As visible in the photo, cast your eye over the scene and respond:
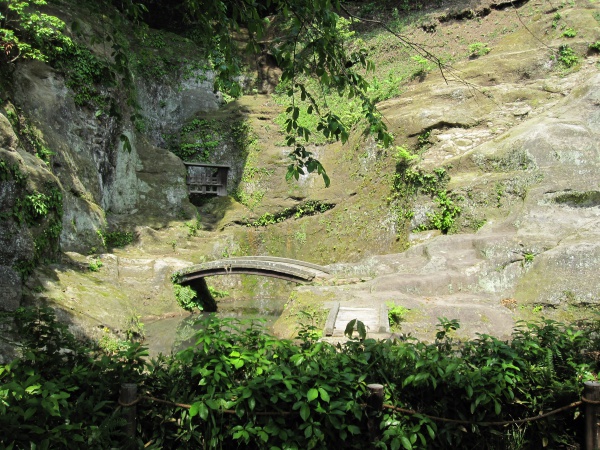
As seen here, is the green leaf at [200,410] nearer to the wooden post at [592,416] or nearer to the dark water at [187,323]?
the wooden post at [592,416]

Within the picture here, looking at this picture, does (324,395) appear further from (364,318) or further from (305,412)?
(364,318)

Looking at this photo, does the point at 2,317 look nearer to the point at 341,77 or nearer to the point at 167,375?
the point at 167,375

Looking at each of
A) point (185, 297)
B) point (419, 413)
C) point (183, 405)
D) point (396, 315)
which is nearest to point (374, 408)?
point (419, 413)

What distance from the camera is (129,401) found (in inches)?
135

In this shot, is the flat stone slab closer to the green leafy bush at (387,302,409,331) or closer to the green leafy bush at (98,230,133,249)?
the green leafy bush at (387,302,409,331)

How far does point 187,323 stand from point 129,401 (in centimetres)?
1234

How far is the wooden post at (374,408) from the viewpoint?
3494mm

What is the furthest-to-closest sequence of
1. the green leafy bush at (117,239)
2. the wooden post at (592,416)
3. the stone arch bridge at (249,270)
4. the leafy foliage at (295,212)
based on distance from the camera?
the leafy foliage at (295,212)
the green leafy bush at (117,239)
the stone arch bridge at (249,270)
the wooden post at (592,416)

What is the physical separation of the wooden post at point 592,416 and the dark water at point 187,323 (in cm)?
667

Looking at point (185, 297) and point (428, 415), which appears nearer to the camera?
point (428, 415)

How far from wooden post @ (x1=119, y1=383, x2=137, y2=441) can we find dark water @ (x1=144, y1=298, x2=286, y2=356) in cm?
636

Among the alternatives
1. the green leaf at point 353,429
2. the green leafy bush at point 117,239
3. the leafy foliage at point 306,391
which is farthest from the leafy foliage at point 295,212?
the green leaf at point 353,429

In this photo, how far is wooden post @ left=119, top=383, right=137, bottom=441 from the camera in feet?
11.2

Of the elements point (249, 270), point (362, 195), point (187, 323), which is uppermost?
point (362, 195)
